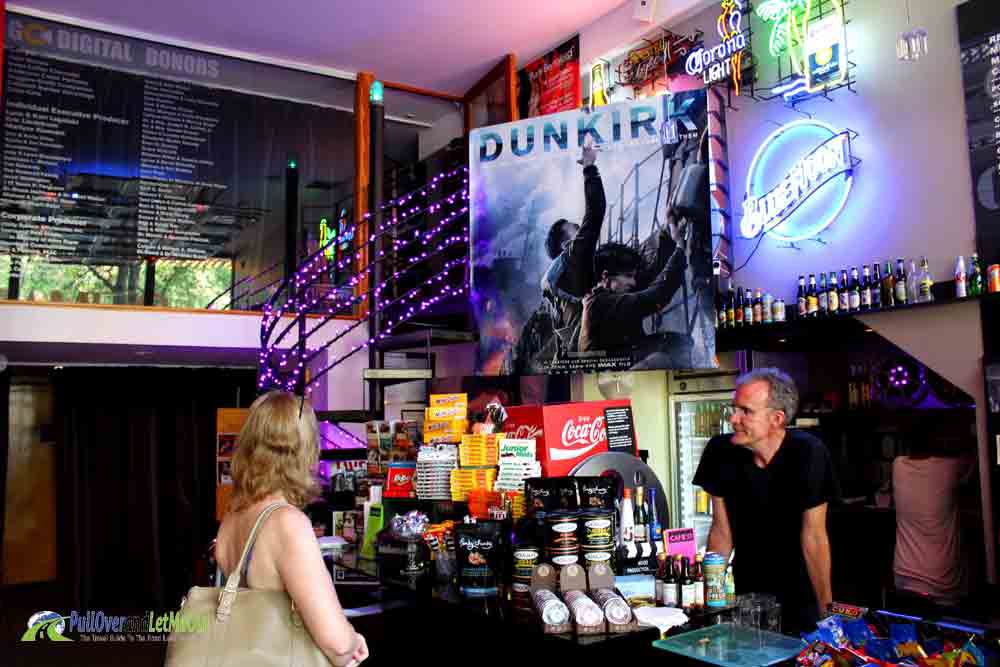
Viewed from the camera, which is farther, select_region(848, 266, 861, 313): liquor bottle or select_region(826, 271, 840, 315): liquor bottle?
select_region(826, 271, 840, 315): liquor bottle

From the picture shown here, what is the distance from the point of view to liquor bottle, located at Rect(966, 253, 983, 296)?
4902 millimetres

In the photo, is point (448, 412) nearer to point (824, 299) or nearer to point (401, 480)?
point (401, 480)

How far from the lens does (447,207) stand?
9.73 m

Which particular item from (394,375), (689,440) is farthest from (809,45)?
(394,375)

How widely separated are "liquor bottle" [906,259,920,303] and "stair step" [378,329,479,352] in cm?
347

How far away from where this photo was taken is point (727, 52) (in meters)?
6.61

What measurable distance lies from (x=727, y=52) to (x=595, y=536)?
515cm

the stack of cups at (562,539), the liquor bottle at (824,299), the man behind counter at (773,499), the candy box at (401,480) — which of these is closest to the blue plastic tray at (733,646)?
the stack of cups at (562,539)

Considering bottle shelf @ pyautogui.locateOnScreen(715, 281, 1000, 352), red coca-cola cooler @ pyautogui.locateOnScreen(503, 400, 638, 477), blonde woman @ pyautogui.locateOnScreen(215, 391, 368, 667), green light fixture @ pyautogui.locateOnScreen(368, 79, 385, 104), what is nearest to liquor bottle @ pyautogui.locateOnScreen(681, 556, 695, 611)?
red coca-cola cooler @ pyautogui.locateOnScreen(503, 400, 638, 477)

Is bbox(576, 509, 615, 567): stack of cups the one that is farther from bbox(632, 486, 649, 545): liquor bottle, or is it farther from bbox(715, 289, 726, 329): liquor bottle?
bbox(715, 289, 726, 329): liquor bottle

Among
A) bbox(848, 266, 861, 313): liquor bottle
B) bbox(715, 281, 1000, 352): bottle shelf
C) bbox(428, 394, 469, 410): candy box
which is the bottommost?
bbox(428, 394, 469, 410): candy box

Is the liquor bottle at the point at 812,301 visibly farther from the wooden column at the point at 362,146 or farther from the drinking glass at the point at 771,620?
the wooden column at the point at 362,146

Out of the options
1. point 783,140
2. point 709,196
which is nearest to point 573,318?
point 709,196

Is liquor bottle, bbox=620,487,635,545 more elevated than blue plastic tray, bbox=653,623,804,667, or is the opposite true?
liquor bottle, bbox=620,487,635,545
